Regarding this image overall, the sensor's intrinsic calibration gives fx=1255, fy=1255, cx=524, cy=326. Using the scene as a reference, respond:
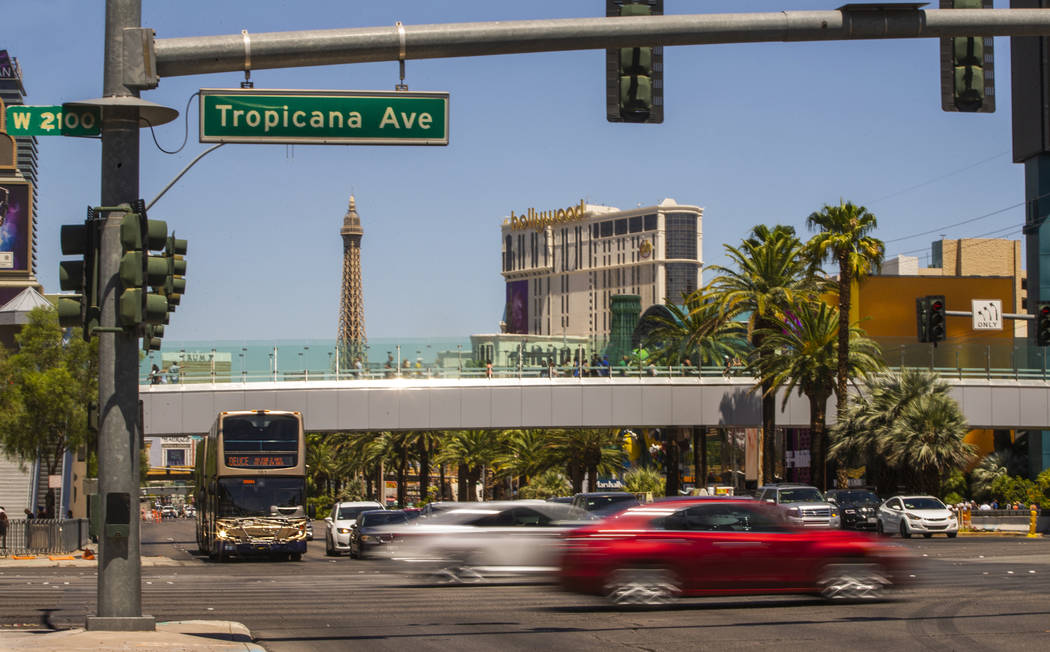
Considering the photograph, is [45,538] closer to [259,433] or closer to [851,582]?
[259,433]

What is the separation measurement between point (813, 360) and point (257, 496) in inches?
1034

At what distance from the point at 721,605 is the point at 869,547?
7.22ft

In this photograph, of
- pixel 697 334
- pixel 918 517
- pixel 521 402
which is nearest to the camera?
pixel 918 517

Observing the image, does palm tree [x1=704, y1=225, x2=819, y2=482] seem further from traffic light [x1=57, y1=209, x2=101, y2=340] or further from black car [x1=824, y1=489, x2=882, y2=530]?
traffic light [x1=57, y1=209, x2=101, y2=340]

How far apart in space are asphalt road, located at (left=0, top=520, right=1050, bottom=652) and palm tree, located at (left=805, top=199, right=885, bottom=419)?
84.5ft

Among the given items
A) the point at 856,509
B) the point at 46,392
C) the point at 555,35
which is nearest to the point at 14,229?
the point at 46,392

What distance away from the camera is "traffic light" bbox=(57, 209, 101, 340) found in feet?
45.2

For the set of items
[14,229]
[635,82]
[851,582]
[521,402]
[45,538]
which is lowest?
[45,538]

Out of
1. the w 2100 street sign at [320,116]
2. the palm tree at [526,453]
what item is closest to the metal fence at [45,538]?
the w 2100 street sign at [320,116]

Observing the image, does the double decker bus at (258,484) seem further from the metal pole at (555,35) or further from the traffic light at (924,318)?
the metal pole at (555,35)

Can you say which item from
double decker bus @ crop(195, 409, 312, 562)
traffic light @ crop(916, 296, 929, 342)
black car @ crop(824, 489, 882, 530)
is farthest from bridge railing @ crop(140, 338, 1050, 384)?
traffic light @ crop(916, 296, 929, 342)

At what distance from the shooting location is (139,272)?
13.1 meters

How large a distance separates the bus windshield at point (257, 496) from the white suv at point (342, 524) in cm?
475

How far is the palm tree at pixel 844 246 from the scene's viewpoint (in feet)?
167
